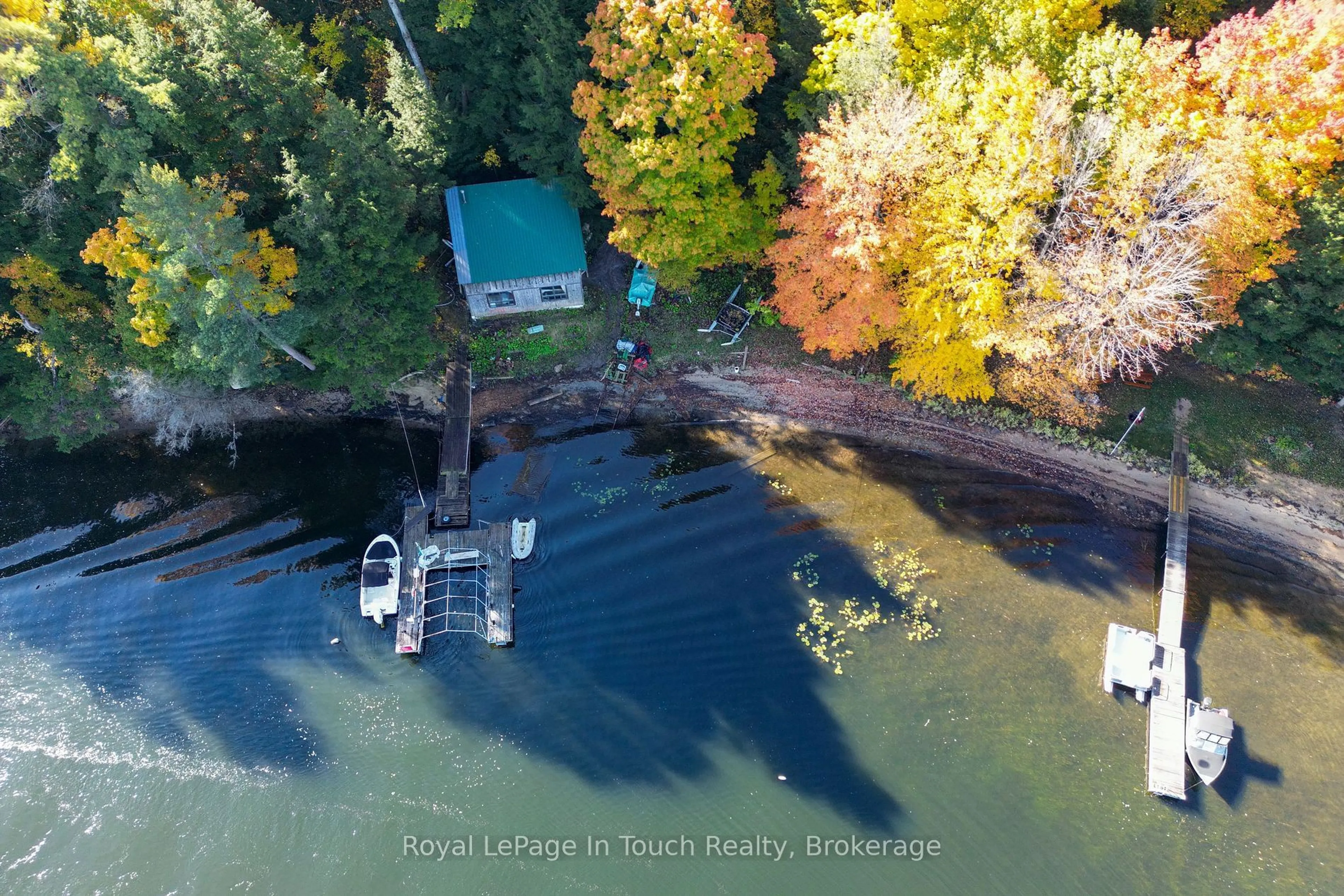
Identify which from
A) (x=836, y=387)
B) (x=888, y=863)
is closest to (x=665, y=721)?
(x=888, y=863)

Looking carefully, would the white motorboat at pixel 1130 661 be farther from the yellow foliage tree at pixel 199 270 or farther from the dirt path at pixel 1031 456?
the yellow foliage tree at pixel 199 270

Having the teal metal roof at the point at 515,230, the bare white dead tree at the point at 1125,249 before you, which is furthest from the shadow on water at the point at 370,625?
the bare white dead tree at the point at 1125,249

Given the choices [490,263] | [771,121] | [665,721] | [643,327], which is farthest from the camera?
[643,327]

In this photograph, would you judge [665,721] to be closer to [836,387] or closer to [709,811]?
[709,811]

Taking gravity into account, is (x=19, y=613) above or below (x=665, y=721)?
below

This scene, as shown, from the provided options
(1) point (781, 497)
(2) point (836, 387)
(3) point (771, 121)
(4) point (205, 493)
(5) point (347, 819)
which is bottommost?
(5) point (347, 819)

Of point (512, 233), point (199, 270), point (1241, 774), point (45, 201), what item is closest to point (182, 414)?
point (45, 201)

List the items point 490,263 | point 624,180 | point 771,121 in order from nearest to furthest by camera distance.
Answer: point 624,180 < point 771,121 < point 490,263

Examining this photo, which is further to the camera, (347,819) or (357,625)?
(357,625)

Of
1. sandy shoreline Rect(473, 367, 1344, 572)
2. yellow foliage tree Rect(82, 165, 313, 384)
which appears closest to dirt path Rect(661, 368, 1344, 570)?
sandy shoreline Rect(473, 367, 1344, 572)

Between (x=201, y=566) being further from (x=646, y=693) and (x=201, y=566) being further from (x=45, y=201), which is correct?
(x=646, y=693)

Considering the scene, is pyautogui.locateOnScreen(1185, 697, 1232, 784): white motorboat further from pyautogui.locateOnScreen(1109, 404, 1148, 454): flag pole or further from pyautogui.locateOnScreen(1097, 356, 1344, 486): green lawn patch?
pyautogui.locateOnScreen(1109, 404, 1148, 454): flag pole
